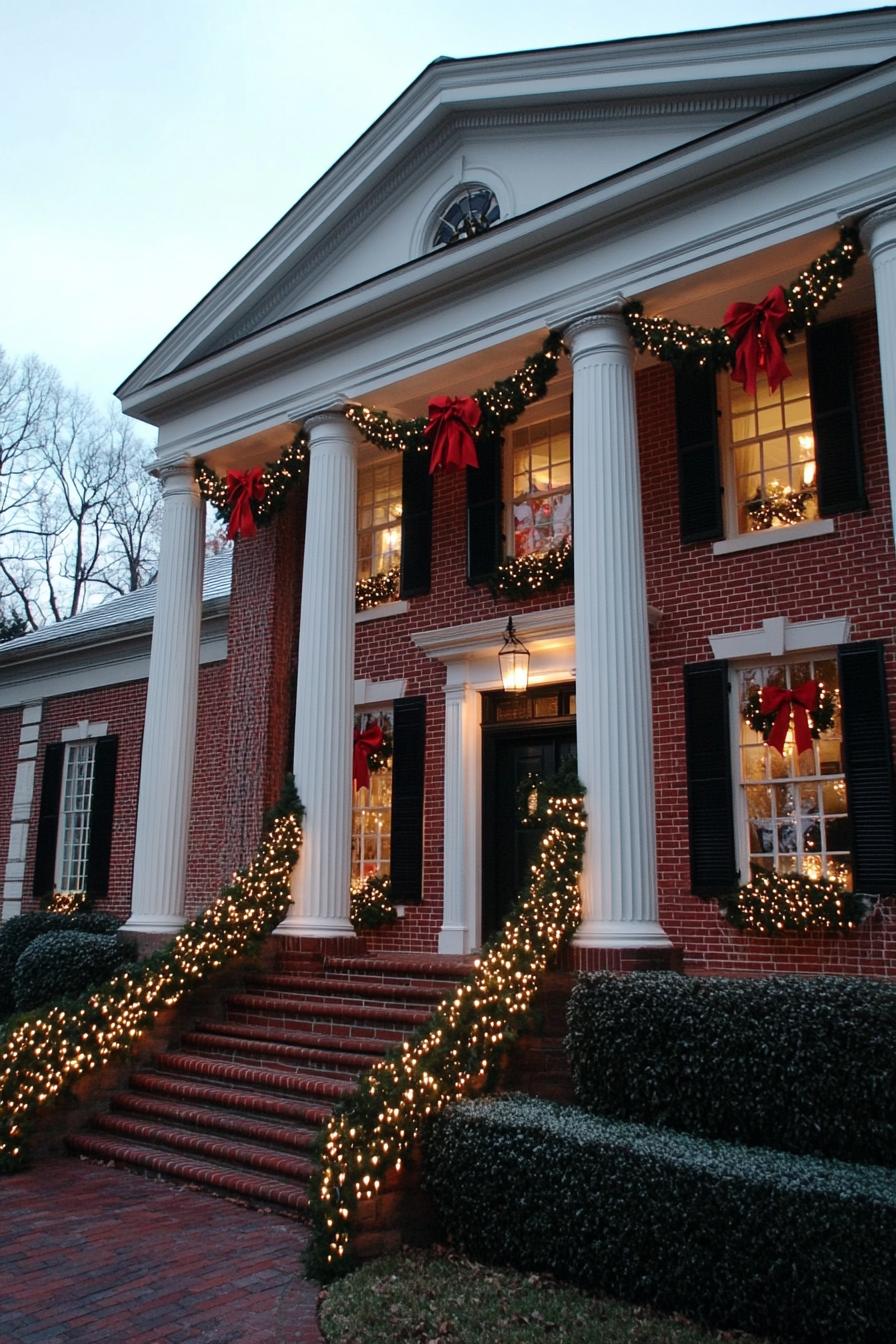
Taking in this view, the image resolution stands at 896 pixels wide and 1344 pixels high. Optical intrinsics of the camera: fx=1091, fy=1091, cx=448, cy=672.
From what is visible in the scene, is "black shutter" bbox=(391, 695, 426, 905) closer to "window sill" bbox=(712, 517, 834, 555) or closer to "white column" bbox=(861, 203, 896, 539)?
"window sill" bbox=(712, 517, 834, 555)

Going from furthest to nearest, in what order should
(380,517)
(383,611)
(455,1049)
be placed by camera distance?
(380,517)
(383,611)
(455,1049)

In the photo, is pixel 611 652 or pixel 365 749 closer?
pixel 611 652

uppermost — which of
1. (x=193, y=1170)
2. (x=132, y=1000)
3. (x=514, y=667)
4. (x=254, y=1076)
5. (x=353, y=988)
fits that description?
(x=514, y=667)

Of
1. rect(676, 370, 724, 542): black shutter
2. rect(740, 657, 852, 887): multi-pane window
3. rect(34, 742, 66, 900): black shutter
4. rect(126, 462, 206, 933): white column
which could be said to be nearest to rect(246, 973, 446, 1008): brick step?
rect(126, 462, 206, 933): white column

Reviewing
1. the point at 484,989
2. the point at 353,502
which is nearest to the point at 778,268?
the point at 353,502

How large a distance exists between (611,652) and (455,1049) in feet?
10.8

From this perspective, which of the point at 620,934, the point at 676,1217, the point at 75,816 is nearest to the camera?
the point at 676,1217

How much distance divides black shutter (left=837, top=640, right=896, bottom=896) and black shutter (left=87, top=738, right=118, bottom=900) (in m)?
10.6

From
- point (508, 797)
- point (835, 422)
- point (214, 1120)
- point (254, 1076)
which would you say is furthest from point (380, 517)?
point (214, 1120)

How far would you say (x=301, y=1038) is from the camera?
8633 millimetres

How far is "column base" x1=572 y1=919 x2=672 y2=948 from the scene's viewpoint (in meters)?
8.09

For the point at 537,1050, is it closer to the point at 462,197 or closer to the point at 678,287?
the point at 678,287

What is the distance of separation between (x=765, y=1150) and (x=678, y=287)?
6617mm

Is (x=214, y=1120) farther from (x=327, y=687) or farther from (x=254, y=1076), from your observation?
(x=327, y=687)
